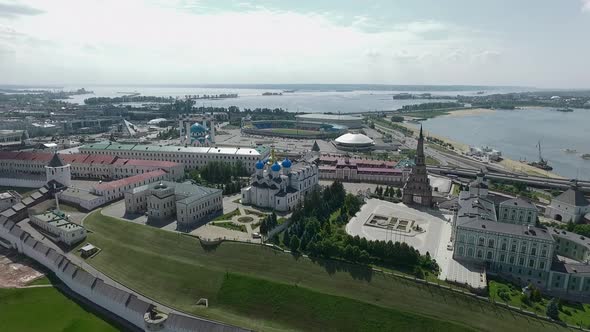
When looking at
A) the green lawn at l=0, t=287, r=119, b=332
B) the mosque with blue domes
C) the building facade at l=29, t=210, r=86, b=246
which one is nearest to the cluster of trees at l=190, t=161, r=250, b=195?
the mosque with blue domes

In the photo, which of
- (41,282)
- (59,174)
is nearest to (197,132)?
(59,174)

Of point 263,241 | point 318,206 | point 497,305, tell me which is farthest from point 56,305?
point 497,305

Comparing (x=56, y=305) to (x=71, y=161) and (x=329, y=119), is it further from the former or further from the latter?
(x=329, y=119)

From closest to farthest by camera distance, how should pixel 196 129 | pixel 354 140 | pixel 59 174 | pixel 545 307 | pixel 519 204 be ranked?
1. pixel 545 307
2. pixel 519 204
3. pixel 59 174
4. pixel 196 129
5. pixel 354 140

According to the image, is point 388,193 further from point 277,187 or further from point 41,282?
point 41,282

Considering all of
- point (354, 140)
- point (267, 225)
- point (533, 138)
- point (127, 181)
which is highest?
point (354, 140)

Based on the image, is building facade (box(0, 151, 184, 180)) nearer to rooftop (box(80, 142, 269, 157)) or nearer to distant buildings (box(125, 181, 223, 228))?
rooftop (box(80, 142, 269, 157))

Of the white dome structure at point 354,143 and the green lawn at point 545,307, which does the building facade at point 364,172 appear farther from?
the green lawn at point 545,307
